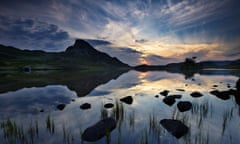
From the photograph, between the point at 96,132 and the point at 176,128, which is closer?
the point at 96,132

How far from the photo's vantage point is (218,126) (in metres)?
11.2

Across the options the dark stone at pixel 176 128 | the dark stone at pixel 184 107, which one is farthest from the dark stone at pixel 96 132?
the dark stone at pixel 184 107

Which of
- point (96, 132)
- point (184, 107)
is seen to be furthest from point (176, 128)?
point (184, 107)

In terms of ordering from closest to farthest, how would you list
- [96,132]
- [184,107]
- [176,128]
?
1. [96,132]
2. [176,128]
3. [184,107]

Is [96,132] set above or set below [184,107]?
above

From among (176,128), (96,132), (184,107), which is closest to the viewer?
(96,132)

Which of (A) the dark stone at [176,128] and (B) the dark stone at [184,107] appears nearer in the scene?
(A) the dark stone at [176,128]

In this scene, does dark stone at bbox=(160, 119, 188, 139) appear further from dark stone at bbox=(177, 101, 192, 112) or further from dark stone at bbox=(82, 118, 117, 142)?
dark stone at bbox=(177, 101, 192, 112)

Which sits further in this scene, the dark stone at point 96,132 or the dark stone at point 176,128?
the dark stone at point 176,128

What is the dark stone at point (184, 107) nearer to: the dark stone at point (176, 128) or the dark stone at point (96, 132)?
the dark stone at point (176, 128)

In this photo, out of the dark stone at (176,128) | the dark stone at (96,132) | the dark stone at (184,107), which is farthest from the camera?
the dark stone at (184,107)

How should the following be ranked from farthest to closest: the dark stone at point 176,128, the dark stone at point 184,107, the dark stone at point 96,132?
the dark stone at point 184,107
the dark stone at point 176,128
the dark stone at point 96,132

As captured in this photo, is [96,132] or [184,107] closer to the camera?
[96,132]

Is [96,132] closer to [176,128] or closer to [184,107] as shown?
[176,128]
